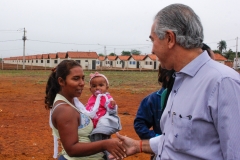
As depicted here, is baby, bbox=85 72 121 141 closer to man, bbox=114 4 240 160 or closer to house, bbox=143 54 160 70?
man, bbox=114 4 240 160

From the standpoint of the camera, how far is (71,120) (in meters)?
2.40

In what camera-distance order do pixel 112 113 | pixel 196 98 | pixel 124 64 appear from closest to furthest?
pixel 196 98, pixel 112 113, pixel 124 64

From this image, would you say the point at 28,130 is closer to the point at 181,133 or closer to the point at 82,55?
the point at 181,133

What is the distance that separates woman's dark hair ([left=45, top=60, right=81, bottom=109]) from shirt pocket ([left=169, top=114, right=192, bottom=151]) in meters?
1.24

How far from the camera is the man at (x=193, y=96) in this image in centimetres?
154

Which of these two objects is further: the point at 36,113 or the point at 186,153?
the point at 36,113

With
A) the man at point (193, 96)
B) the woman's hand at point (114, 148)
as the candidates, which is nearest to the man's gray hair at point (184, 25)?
the man at point (193, 96)

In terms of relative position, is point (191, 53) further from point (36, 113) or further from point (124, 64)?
point (124, 64)

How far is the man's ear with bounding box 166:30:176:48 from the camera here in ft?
6.01

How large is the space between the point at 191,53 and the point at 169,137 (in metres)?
0.53

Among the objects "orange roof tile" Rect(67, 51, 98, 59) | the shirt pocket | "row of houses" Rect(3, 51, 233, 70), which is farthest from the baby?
"orange roof tile" Rect(67, 51, 98, 59)

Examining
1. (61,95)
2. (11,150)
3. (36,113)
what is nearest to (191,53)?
(61,95)

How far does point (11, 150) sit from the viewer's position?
21.6ft

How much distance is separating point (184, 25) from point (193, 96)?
0.42 m
